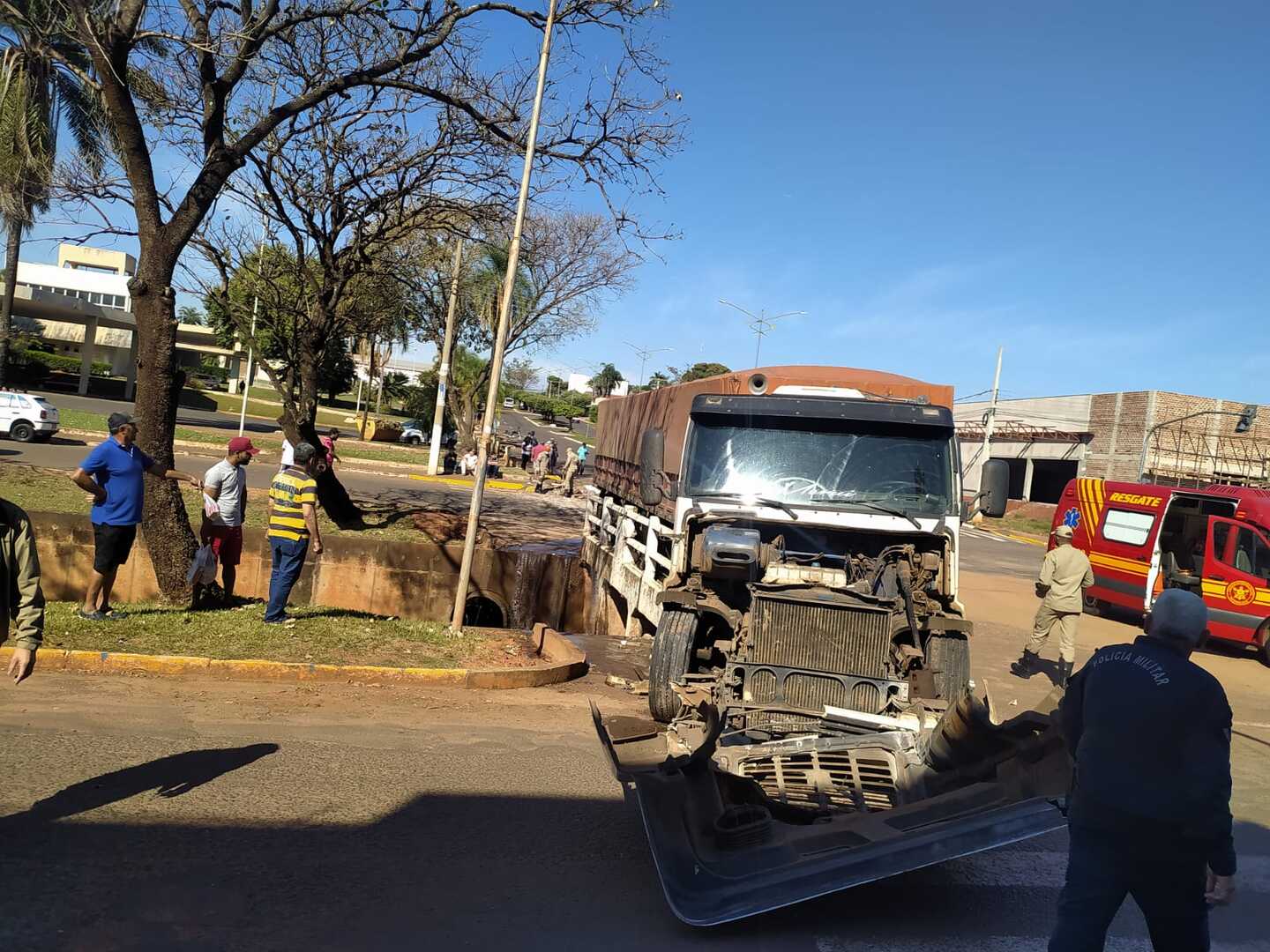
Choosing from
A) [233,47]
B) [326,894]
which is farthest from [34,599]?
[233,47]

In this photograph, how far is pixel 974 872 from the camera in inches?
187

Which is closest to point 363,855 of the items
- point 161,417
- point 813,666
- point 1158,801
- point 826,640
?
point 813,666

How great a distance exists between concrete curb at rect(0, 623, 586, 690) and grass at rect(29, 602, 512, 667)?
122 mm

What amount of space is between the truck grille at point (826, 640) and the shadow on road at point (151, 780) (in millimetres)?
3148

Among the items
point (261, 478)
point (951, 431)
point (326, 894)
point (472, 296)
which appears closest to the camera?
point (326, 894)

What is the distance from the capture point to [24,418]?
891 inches

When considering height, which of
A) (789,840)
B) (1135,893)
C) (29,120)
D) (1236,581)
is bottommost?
(789,840)

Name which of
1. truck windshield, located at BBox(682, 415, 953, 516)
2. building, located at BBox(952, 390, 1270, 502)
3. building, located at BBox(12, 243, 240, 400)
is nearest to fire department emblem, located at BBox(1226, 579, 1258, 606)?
truck windshield, located at BBox(682, 415, 953, 516)

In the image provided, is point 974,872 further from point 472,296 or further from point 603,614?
point 472,296

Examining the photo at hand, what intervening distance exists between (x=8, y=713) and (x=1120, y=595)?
1497cm

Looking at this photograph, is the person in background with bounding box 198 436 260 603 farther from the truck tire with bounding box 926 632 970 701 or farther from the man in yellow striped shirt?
the truck tire with bounding box 926 632 970 701

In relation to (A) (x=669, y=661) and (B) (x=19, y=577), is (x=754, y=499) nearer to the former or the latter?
(A) (x=669, y=661)

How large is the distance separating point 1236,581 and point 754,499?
31.8ft

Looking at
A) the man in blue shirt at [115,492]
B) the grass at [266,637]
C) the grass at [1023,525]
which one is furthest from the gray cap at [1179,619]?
the grass at [1023,525]
